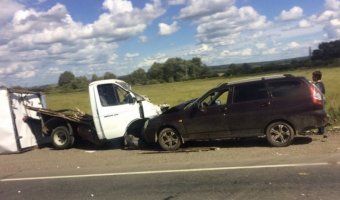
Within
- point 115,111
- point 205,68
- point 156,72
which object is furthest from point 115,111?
point 205,68

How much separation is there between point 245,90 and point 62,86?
1860 inches

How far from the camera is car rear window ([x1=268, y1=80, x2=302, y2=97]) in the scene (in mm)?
11555

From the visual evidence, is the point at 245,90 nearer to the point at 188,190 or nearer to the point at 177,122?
the point at 177,122

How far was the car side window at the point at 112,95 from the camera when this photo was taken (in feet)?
44.9

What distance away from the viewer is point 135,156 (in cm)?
1202

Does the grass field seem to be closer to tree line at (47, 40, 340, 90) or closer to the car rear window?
the car rear window

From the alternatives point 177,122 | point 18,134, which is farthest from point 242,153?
point 18,134

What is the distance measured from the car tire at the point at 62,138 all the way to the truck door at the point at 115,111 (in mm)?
1691

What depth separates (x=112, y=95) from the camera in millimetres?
A: 13750

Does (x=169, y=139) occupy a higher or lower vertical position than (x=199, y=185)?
higher

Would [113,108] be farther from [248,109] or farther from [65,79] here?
[65,79]

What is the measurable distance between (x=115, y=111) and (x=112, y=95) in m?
0.51

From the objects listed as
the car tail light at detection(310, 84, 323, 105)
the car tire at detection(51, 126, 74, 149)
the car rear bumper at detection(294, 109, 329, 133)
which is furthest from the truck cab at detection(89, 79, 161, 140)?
the car tail light at detection(310, 84, 323, 105)

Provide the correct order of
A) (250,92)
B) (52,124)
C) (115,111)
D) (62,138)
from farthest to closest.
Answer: (52,124)
(62,138)
(115,111)
(250,92)
